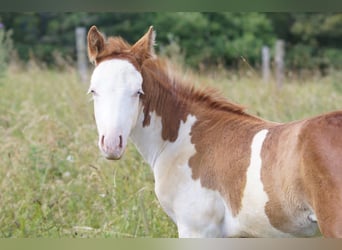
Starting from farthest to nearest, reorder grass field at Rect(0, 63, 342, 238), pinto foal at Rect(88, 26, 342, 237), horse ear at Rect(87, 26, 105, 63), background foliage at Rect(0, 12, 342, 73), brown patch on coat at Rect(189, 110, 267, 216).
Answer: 1. background foliage at Rect(0, 12, 342, 73)
2. grass field at Rect(0, 63, 342, 238)
3. horse ear at Rect(87, 26, 105, 63)
4. brown patch on coat at Rect(189, 110, 267, 216)
5. pinto foal at Rect(88, 26, 342, 237)

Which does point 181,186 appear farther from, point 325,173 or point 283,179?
point 325,173

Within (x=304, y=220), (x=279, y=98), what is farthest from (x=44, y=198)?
(x=279, y=98)

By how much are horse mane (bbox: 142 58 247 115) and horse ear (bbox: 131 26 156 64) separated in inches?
3.5

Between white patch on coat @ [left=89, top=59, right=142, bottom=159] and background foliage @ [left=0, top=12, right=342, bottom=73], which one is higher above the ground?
white patch on coat @ [left=89, top=59, right=142, bottom=159]

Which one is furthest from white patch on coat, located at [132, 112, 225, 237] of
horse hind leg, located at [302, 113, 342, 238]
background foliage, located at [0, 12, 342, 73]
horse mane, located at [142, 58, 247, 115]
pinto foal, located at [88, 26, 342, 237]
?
background foliage, located at [0, 12, 342, 73]

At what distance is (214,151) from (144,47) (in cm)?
64

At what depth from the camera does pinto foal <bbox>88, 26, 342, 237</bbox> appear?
2.38 metres

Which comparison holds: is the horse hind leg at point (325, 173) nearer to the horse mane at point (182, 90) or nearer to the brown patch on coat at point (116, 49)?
the horse mane at point (182, 90)

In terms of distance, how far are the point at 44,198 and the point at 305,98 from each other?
375 centimetres

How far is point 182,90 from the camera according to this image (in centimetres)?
329

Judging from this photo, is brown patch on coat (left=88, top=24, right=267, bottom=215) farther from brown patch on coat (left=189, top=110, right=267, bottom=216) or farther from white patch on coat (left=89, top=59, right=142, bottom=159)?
white patch on coat (left=89, top=59, right=142, bottom=159)

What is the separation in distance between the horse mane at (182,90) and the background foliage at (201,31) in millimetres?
12738

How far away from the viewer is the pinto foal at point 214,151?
2385mm

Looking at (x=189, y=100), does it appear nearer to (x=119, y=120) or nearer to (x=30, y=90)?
(x=119, y=120)
